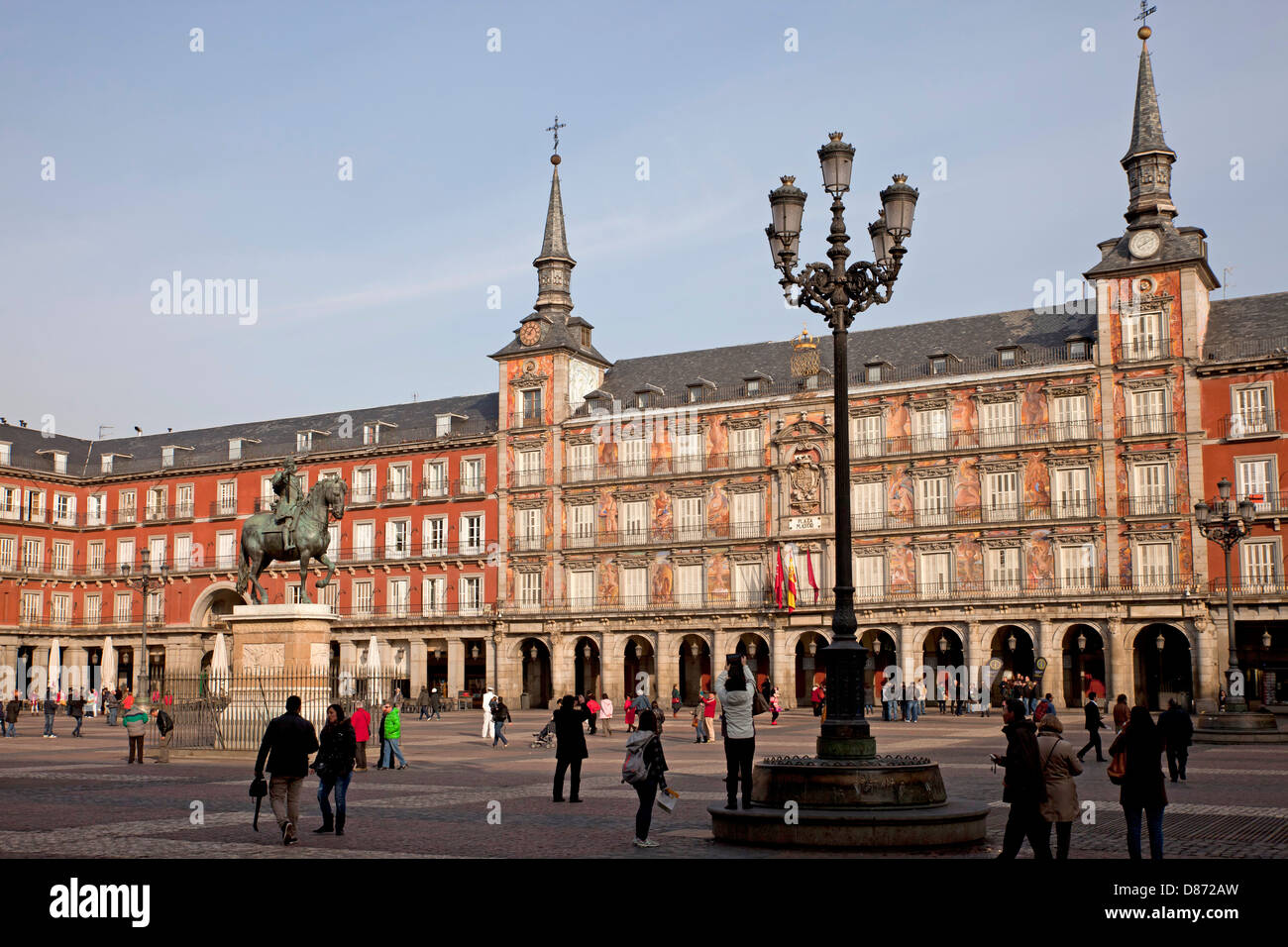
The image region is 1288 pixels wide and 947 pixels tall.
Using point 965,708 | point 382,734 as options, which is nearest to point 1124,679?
point 965,708

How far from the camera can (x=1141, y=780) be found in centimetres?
1140

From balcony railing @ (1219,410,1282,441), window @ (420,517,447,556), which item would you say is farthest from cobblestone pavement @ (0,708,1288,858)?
window @ (420,517,447,556)

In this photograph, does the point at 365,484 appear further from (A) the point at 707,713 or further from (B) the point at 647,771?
(B) the point at 647,771

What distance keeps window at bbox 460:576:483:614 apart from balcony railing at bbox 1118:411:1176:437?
3153cm

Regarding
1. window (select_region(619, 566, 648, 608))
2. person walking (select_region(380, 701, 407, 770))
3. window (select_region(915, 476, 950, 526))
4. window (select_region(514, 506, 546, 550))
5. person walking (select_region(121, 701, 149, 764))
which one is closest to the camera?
person walking (select_region(380, 701, 407, 770))

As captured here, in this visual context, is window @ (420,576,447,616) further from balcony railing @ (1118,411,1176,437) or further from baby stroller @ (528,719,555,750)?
balcony railing @ (1118,411,1176,437)

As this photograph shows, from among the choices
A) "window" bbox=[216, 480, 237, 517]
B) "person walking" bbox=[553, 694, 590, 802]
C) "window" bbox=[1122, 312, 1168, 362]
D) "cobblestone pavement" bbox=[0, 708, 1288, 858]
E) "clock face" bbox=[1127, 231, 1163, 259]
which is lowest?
"cobblestone pavement" bbox=[0, 708, 1288, 858]

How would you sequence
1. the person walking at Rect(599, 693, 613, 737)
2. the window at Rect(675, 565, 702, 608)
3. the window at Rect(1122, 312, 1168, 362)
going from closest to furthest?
the person walking at Rect(599, 693, 613, 737) → the window at Rect(1122, 312, 1168, 362) → the window at Rect(675, 565, 702, 608)

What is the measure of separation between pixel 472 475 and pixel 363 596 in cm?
915

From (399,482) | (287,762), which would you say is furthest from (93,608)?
(287,762)

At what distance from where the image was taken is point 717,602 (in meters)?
59.2

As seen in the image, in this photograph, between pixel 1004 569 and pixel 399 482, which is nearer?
pixel 1004 569

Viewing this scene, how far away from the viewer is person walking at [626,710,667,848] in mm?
13211
